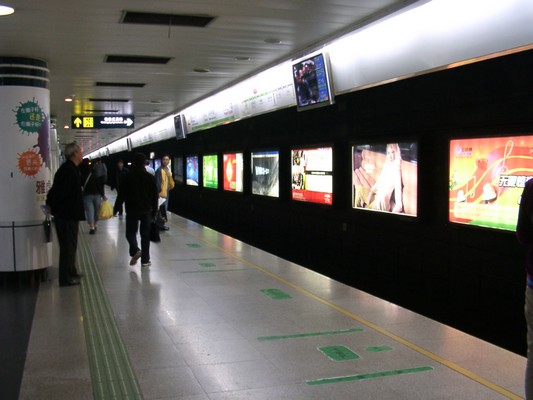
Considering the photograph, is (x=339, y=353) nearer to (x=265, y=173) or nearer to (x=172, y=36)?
(x=172, y=36)

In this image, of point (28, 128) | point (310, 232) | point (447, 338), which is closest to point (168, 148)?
point (310, 232)

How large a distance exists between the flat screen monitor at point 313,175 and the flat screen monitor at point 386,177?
0.75 metres

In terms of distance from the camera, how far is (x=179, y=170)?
1930cm

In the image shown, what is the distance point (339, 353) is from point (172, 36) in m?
3.95

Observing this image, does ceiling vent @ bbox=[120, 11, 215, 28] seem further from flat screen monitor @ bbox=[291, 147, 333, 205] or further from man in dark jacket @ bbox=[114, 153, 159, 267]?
flat screen monitor @ bbox=[291, 147, 333, 205]

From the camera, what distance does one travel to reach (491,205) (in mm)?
5219

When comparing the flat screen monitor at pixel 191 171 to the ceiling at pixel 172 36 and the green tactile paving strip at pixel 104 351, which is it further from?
the green tactile paving strip at pixel 104 351

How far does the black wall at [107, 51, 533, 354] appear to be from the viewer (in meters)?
5.07

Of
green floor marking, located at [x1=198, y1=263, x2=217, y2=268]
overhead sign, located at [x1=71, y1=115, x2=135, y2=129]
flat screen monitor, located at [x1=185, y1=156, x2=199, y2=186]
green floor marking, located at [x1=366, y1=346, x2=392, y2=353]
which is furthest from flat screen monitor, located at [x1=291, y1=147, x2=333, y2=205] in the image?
flat screen monitor, located at [x1=185, y1=156, x2=199, y2=186]

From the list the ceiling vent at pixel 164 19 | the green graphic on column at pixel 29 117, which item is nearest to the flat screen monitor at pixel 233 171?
the green graphic on column at pixel 29 117

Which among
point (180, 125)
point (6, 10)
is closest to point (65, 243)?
point (6, 10)

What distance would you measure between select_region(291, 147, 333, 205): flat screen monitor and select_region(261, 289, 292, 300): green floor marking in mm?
2502

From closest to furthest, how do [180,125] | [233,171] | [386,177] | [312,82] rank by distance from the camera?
1. [386,177]
2. [312,82]
3. [233,171]
4. [180,125]

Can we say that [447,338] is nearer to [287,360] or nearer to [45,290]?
[287,360]
